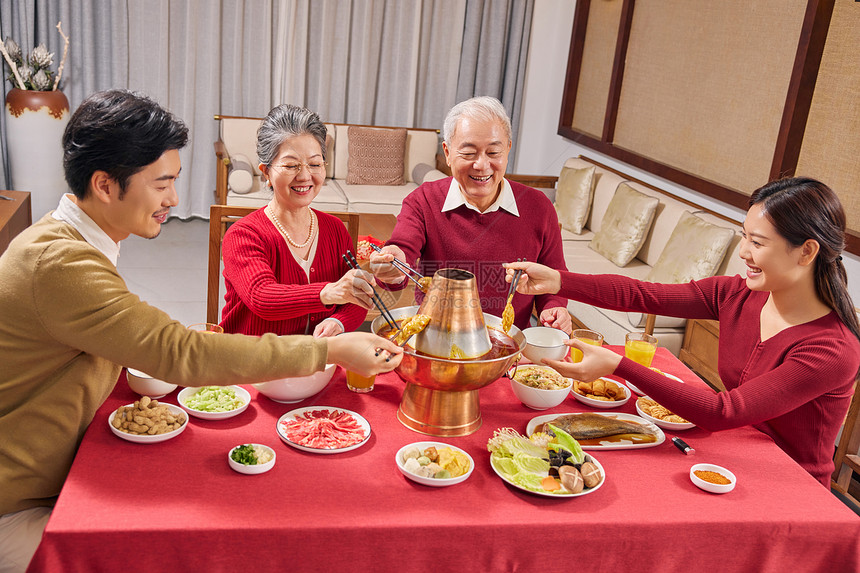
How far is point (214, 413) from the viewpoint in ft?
5.57

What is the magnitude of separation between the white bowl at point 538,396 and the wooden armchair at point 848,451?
5.80ft

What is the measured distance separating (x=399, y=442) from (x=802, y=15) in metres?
3.40

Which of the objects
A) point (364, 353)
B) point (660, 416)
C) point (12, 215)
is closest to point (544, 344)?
point (660, 416)

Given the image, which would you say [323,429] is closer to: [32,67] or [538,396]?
[538,396]

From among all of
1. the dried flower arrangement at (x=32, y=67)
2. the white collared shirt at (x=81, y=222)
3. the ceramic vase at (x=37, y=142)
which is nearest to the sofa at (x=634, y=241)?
the white collared shirt at (x=81, y=222)

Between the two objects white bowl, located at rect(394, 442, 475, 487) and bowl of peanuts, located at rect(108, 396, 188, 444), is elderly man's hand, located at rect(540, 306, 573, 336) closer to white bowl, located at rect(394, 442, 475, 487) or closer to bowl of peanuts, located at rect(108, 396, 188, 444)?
white bowl, located at rect(394, 442, 475, 487)

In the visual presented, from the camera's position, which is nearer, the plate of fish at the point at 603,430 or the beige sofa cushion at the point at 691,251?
the plate of fish at the point at 603,430

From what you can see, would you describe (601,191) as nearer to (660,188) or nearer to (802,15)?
(660,188)

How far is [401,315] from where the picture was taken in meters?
1.96

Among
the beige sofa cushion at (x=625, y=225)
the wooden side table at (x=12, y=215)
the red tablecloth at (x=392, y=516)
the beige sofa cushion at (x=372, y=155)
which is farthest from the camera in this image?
the beige sofa cushion at (x=372, y=155)

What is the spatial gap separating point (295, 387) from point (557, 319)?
90 centimetres

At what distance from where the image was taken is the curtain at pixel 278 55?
5961 mm

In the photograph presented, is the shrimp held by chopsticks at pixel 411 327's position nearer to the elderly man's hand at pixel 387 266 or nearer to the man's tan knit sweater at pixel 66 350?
the man's tan knit sweater at pixel 66 350

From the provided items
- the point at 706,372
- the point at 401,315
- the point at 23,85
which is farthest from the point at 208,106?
the point at 401,315
